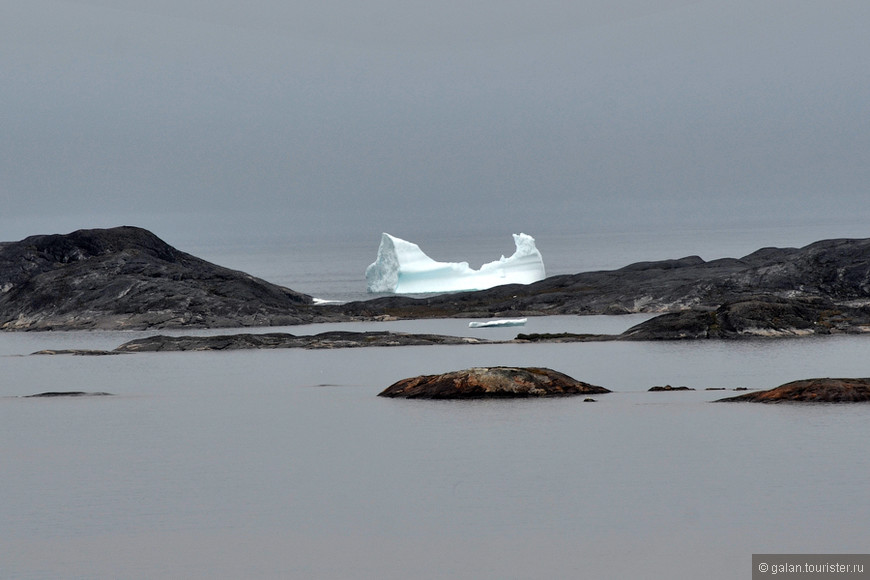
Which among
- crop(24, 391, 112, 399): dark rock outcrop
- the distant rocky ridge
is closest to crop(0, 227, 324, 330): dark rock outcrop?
the distant rocky ridge

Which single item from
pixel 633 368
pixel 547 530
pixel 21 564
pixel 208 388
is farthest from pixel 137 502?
pixel 633 368

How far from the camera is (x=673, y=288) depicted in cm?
6322

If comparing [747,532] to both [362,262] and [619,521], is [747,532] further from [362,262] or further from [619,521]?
[362,262]

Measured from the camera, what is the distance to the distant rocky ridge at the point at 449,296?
48.2 m

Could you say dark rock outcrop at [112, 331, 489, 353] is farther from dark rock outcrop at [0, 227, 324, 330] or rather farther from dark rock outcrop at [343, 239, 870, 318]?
dark rock outcrop at [343, 239, 870, 318]

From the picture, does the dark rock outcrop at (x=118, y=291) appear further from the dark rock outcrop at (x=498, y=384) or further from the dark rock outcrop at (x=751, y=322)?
the dark rock outcrop at (x=498, y=384)

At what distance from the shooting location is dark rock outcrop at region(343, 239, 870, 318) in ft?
185

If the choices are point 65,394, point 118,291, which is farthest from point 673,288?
point 65,394

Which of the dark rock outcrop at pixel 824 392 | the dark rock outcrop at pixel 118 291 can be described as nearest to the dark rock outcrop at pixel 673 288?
the dark rock outcrop at pixel 118 291

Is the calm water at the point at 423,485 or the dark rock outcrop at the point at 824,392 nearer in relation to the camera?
the calm water at the point at 423,485

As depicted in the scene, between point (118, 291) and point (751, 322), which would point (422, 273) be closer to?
point (118, 291)

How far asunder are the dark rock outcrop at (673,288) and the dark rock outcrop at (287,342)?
514 inches

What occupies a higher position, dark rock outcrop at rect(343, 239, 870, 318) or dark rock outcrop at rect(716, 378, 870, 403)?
dark rock outcrop at rect(343, 239, 870, 318)

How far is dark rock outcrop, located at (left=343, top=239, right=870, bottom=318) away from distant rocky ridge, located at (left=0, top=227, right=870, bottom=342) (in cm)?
8
